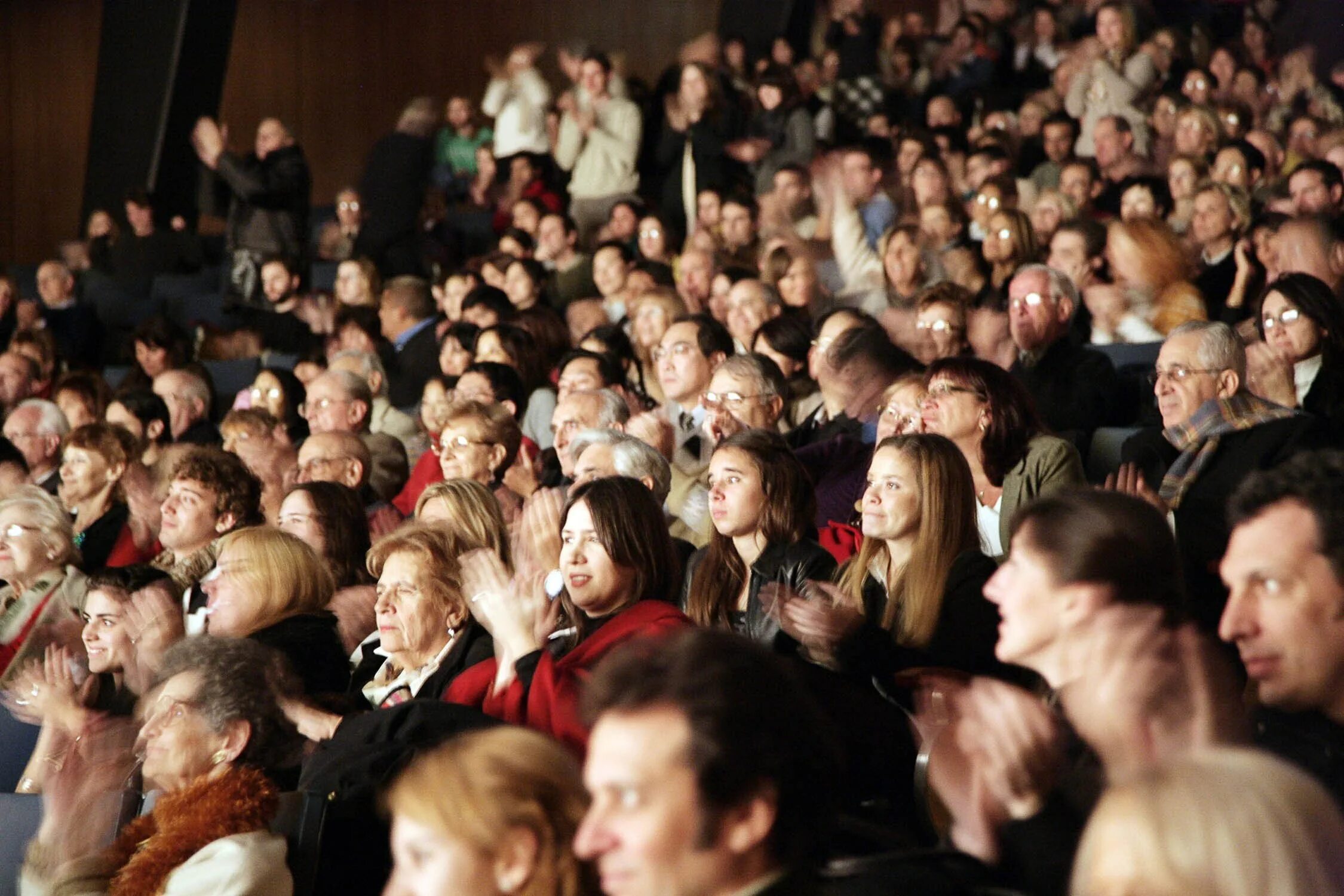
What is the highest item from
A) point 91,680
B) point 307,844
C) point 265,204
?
point 265,204

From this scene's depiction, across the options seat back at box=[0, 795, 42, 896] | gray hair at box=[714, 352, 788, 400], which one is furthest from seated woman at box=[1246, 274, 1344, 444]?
seat back at box=[0, 795, 42, 896]

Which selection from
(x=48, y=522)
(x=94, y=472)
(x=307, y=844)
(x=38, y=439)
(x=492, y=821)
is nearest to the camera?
(x=492, y=821)

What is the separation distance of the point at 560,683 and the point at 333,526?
133cm

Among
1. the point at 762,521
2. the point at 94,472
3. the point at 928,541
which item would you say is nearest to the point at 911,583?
the point at 928,541

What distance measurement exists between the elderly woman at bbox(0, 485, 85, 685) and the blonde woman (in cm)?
303

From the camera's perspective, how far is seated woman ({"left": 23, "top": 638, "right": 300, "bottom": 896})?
7.31 feet

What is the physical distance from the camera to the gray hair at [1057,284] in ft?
13.8

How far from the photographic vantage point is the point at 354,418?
503 cm

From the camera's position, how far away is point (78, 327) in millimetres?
7707

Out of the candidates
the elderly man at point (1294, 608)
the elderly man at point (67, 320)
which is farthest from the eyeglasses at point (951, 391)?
the elderly man at point (67, 320)

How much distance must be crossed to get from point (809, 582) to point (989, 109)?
20.3 ft

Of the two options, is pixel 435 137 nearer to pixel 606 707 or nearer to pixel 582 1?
pixel 582 1

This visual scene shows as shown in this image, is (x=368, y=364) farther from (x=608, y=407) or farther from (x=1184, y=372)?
(x=1184, y=372)

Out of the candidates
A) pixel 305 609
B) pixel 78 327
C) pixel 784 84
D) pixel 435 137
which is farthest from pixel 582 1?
pixel 305 609
